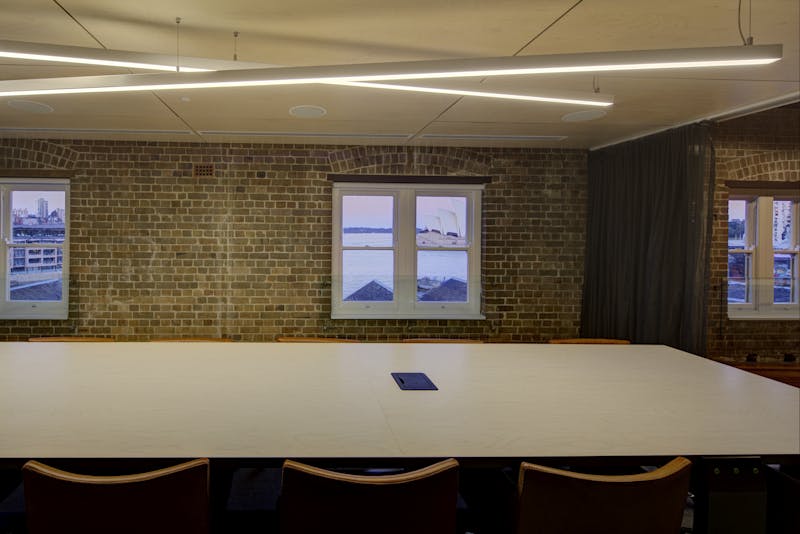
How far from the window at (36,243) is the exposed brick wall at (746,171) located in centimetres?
640

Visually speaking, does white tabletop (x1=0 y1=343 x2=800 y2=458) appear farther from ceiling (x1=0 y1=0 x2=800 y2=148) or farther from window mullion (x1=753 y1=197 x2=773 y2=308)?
window mullion (x1=753 y1=197 x2=773 y2=308)

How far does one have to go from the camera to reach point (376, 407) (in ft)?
6.84

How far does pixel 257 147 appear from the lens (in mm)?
5504

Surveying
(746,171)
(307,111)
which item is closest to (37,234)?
(307,111)

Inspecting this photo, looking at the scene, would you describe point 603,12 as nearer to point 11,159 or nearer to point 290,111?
point 290,111

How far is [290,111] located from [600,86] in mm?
2329

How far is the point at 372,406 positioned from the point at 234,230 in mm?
3854

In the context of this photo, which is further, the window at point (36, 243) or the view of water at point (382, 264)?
the view of water at point (382, 264)

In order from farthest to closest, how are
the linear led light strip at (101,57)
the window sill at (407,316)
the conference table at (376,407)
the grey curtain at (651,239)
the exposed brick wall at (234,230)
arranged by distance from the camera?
the window sill at (407,316) → the exposed brick wall at (234,230) → the grey curtain at (651,239) → the linear led light strip at (101,57) → the conference table at (376,407)
